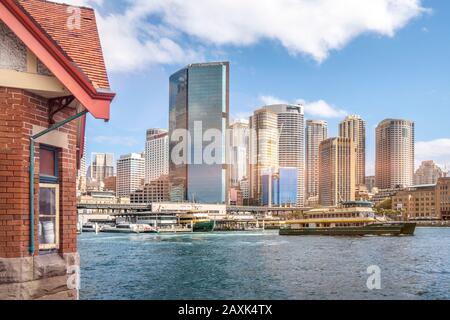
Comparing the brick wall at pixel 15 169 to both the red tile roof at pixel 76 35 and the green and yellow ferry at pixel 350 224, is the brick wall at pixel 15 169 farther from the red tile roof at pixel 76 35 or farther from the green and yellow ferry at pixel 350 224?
the green and yellow ferry at pixel 350 224

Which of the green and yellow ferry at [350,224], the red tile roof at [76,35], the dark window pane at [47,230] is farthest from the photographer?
the green and yellow ferry at [350,224]

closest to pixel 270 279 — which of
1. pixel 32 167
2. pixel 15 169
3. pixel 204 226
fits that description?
pixel 32 167

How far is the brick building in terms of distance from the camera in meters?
8.92

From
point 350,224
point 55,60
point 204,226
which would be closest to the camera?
point 55,60

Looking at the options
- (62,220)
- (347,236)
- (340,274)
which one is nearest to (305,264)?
(340,274)

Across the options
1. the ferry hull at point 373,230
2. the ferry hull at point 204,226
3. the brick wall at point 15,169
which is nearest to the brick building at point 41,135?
the brick wall at point 15,169

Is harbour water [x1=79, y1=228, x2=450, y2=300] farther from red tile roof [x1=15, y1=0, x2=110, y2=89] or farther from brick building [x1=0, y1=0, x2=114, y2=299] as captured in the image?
red tile roof [x1=15, y1=0, x2=110, y2=89]

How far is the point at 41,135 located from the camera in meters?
9.61

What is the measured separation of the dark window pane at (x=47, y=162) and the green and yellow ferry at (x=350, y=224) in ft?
361

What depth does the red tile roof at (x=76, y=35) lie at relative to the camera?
387 inches

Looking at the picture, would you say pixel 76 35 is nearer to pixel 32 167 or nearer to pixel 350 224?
pixel 32 167

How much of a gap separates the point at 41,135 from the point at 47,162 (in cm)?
93
